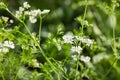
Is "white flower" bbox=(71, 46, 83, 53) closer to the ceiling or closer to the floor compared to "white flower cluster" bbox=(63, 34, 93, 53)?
closer to the floor

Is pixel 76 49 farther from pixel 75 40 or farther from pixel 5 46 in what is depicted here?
pixel 5 46

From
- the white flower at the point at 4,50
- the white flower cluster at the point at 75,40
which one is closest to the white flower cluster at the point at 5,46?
the white flower at the point at 4,50

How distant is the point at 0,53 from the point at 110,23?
1.94 metres

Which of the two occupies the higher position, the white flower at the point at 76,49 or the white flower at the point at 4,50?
the white flower at the point at 4,50

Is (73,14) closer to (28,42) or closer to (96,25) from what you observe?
(96,25)

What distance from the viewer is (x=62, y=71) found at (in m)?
1.61

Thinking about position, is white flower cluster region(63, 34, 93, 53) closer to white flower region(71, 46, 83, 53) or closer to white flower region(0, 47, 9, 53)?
white flower region(71, 46, 83, 53)

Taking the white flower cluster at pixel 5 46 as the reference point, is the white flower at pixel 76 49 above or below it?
below

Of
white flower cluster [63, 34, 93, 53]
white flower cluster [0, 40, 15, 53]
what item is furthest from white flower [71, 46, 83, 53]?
white flower cluster [0, 40, 15, 53]

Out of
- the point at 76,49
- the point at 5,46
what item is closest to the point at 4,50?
the point at 5,46

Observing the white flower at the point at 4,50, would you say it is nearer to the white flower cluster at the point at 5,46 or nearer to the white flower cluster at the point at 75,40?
the white flower cluster at the point at 5,46

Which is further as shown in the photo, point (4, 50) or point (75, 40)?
point (75, 40)

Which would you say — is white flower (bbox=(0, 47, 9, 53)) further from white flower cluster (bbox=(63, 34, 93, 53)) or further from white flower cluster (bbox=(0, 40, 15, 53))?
white flower cluster (bbox=(63, 34, 93, 53))

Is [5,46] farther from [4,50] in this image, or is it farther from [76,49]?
[76,49]
